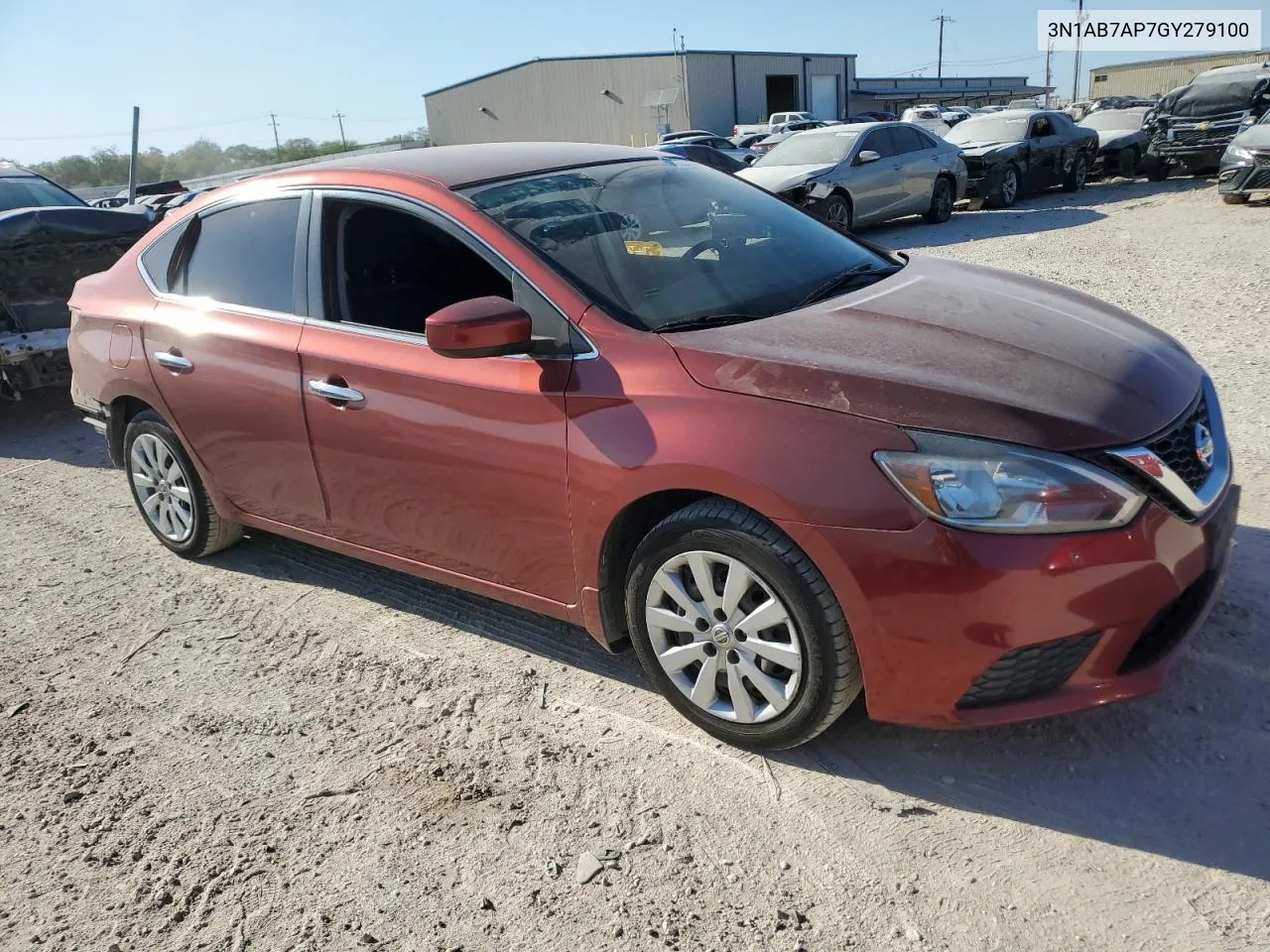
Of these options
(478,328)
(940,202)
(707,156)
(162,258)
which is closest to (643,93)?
(707,156)

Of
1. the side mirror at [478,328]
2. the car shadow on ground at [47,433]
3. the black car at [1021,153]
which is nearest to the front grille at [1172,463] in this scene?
the side mirror at [478,328]

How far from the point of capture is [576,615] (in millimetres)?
3113

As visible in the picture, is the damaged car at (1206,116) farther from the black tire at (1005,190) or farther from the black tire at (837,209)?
the black tire at (837,209)

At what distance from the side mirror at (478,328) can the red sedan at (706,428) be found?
11mm

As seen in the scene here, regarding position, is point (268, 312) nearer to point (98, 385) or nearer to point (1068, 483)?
point (98, 385)

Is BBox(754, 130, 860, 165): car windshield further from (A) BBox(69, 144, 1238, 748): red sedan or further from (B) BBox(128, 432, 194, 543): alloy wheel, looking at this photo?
(B) BBox(128, 432, 194, 543): alloy wheel

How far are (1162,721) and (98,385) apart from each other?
176 inches

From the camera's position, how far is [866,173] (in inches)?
536

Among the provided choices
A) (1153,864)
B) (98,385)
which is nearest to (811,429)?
(1153,864)

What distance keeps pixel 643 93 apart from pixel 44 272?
4944 centimetres

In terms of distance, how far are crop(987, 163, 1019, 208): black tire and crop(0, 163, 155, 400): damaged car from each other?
13042 mm

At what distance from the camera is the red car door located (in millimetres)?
3020

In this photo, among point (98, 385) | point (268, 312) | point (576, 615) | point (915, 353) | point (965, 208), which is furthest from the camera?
point (965, 208)

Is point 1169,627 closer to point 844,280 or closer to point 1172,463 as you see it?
point 1172,463
